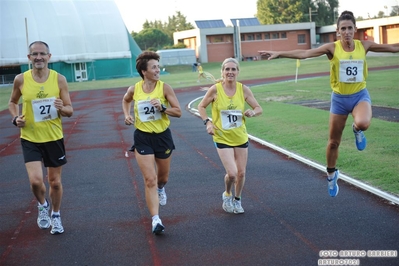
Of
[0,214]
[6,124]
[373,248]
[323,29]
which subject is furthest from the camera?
[323,29]

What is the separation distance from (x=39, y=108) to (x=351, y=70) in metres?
4.01

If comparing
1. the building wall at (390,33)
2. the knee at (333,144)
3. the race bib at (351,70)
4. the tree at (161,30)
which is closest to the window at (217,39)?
the building wall at (390,33)

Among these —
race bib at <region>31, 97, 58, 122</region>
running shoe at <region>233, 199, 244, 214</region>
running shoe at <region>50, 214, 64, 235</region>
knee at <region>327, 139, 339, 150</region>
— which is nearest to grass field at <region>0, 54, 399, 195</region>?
knee at <region>327, 139, 339, 150</region>

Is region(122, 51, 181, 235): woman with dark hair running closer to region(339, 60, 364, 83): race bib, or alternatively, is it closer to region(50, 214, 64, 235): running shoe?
region(50, 214, 64, 235): running shoe

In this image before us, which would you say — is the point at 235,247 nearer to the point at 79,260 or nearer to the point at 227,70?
the point at 79,260

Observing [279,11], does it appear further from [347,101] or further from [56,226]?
[56,226]

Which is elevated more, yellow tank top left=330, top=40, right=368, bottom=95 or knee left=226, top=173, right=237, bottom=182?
yellow tank top left=330, top=40, right=368, bottom=95

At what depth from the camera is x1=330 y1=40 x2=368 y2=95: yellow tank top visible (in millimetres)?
8203

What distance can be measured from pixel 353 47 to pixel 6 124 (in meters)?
19.9

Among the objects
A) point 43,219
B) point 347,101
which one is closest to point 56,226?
point 43,219

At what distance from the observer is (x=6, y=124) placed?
2553 centimetres

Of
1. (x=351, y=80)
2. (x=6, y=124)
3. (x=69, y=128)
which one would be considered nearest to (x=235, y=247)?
(x=351, y=80)

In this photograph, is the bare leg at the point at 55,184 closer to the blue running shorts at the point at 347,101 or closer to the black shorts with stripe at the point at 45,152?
the black shorts with stripe at the point at 45,152

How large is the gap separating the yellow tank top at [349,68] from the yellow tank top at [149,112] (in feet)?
7.73
